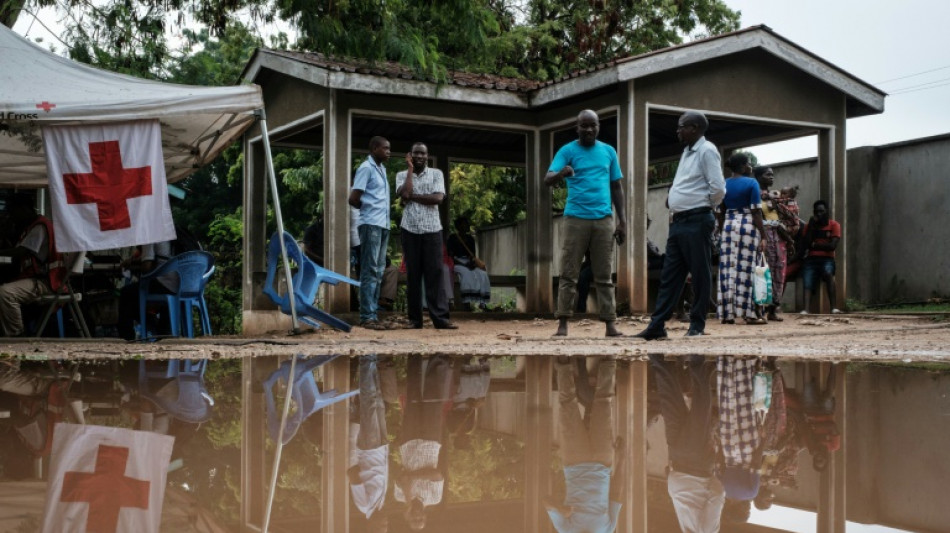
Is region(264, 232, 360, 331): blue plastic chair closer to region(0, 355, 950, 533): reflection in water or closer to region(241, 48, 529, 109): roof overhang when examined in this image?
region(241, 48, 529, 109): roof overhang

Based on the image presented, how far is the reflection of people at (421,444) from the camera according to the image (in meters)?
2.83

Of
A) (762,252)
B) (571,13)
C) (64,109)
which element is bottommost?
(762,252)

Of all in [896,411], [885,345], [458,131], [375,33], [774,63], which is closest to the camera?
[896,411]

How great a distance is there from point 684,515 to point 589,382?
316 centimetres

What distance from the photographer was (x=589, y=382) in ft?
18.8

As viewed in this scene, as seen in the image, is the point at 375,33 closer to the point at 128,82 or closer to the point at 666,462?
the point at 128,82

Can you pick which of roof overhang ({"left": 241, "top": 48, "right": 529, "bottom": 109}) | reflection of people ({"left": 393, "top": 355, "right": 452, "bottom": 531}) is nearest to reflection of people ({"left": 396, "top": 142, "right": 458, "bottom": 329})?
roof overhang ({"left": 241, "top": 48, "right": 529, "bottom": 109})

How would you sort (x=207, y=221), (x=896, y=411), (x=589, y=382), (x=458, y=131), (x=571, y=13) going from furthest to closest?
(x=207, y=221)
(x=571, y=13)
(x=458, y=131)
(x=589, y=382)
(x=896, y=411)

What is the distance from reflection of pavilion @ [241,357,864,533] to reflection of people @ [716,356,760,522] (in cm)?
12

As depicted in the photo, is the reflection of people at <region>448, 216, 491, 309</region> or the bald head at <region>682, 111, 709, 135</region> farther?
the reflection of people at <region>448, 216, 491, 309</region>

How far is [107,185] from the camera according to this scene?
9234 mm

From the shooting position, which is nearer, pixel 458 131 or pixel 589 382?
pixel 589 382

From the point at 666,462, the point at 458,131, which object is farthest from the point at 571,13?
the point at 666,462

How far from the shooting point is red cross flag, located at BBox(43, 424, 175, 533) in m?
2.55
